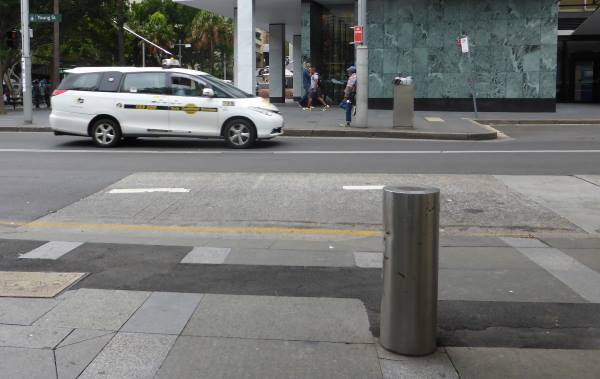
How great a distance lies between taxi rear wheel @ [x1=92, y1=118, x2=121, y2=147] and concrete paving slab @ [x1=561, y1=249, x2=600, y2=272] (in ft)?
36.2

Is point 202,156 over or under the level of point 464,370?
over

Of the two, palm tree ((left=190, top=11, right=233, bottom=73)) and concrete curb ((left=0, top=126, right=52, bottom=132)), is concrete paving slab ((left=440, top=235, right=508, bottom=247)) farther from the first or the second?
Answer: palm tree ((left=190, top=11, right=233, bottom=73))

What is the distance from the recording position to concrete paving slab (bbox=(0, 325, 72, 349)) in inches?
164

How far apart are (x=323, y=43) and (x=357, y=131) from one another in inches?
556

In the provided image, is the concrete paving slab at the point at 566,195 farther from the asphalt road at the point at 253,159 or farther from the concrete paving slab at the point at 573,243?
the asphalt road at the point at 253,159

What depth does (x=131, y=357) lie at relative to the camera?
399 centimetres

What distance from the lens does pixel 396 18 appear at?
89.2ft

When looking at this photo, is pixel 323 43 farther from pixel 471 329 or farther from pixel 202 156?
pixel 471 329

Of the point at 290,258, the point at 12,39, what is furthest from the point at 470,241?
the point at 12,39

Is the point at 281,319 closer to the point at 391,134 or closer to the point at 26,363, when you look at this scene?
the point at 26,363

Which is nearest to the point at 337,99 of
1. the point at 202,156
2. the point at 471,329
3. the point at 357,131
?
the point at 357,131

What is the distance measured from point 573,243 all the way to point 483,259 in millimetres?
1360

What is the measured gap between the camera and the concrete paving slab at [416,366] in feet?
12.4

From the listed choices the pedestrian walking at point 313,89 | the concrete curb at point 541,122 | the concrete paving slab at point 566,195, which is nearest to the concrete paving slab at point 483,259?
the concrete paving slab at point 566,195
